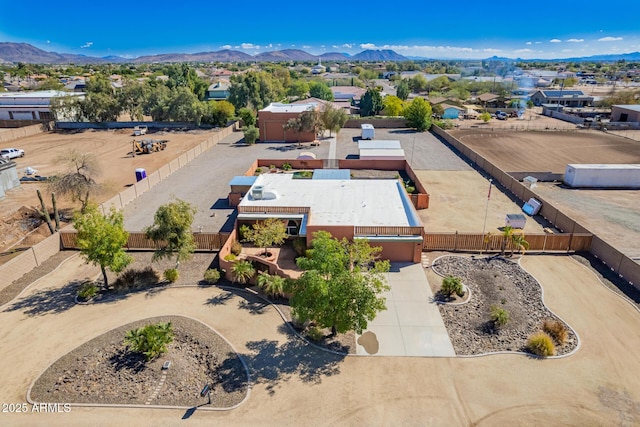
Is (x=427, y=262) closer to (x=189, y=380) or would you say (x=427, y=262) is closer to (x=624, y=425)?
(x=624, y=425)

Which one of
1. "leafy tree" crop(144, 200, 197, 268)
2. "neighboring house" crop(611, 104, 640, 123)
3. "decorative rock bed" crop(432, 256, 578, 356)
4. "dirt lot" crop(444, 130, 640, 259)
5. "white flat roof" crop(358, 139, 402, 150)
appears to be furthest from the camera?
"neighboring house" crop(611, 104, 640, 123)

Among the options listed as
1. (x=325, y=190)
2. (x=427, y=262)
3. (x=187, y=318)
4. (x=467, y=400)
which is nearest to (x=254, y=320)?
(x=187, y=318)

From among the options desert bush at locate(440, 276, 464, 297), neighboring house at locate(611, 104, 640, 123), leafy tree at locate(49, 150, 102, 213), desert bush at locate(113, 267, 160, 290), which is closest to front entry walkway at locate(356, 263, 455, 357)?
desert bush at locate(440, 276, 464, 297)

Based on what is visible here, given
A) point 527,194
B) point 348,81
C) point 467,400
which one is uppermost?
point 348,81

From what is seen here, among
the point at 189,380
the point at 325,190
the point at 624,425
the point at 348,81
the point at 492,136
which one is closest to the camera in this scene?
the point at 624,425

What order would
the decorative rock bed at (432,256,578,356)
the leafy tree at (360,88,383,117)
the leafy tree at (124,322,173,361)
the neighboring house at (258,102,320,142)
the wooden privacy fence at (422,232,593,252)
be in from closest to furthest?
1. the leafy tree at (124,322,173,361)
2. the decorative rock bed at (432,256,578,356)
3. the wooden privacy fence at (422,232,593,252)
4. the neighboring house at (258,102,320,142)
5. the leafy tree at (360,88,383,117)

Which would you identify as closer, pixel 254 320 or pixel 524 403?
pixel 524 403

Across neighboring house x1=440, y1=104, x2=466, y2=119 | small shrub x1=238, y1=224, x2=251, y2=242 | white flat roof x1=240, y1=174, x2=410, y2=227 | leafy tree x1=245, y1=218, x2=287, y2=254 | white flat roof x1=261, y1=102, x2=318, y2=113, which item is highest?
white flat roof x1=261, y1=102, x2=318, y2=113

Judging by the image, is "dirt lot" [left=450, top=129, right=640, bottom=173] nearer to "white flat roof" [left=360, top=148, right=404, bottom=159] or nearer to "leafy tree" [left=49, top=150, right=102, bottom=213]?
"white flat roof" [left=360, top=148, right=404, bottom=159]
